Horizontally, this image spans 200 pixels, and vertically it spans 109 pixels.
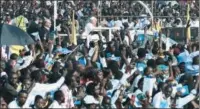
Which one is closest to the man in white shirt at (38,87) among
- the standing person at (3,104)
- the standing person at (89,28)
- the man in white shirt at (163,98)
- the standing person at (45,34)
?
the standing person at (3,104)

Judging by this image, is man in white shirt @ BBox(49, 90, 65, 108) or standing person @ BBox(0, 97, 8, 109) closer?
standing person @ BBox(0, 97, 8, 109)

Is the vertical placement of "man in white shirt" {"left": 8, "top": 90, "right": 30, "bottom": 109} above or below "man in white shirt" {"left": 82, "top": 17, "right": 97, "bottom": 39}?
above

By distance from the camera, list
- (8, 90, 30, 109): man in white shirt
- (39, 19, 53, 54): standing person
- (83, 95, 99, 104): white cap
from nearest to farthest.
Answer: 1. (8, 90, 30, 109): man in white shirt
2. (83, 95, 99, 104): white cap
3. (39, 19, 53, 54): standing person

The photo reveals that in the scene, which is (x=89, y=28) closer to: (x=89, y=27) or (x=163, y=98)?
(x=89, y=27)

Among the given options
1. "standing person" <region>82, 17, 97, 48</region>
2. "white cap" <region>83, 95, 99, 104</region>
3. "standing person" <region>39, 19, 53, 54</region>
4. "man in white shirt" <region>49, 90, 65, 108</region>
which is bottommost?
"standing person" <region>82, 17, 97, 48</region>

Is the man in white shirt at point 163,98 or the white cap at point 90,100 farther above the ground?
the white cap at point 90,100

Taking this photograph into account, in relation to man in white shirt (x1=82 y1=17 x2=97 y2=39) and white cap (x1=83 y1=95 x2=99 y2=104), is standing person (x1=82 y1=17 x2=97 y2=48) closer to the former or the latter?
man in white shirt (x1=82 y1=17 x2=97 y2=39)

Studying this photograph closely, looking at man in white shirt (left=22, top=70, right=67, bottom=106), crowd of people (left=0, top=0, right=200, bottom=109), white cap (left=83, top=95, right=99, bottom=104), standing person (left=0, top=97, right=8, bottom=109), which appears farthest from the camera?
crowd of people (left=0, top=0, right=200, bottom=109)

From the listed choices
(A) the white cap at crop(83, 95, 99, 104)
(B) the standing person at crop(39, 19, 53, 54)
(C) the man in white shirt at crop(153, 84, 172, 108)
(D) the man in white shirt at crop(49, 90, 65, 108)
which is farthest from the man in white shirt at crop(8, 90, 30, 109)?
(B) the standing person at crop(39, 19, 53, 54)

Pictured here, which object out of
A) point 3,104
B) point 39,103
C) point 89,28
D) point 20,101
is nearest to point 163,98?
point 39,103

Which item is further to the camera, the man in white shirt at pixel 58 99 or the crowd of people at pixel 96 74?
the crowd of people at pixel 96 74

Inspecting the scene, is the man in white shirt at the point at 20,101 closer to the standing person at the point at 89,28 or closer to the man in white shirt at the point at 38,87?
the man in white shirt at the point at 38,87

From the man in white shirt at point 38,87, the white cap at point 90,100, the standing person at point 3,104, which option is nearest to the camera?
the standing person at point 3,104

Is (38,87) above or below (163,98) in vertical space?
above
